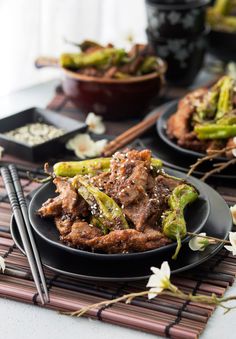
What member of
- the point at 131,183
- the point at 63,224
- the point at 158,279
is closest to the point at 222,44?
the point at 131,183

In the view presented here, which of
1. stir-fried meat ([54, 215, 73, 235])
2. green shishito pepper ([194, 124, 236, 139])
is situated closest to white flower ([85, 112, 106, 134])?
green shishito pepper ([194, 124, 236, 139])

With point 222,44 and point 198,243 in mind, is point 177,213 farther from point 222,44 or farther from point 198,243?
point 222,44

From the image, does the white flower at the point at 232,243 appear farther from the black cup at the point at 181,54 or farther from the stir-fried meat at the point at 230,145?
the black cup at the point at 181,54

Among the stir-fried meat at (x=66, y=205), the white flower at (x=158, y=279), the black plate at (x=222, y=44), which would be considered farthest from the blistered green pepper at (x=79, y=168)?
the black plate at (x=222, y=44)

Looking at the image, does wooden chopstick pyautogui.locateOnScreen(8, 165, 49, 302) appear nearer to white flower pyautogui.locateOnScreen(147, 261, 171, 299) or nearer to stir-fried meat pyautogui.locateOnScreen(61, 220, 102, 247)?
stir-fried meat pyautogui.locateOnScreen(61, 220, 102, 247)

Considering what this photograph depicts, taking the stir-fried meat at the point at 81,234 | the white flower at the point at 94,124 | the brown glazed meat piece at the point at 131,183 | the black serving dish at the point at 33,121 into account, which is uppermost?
the brown glazed meat piece at the point at 131,183
